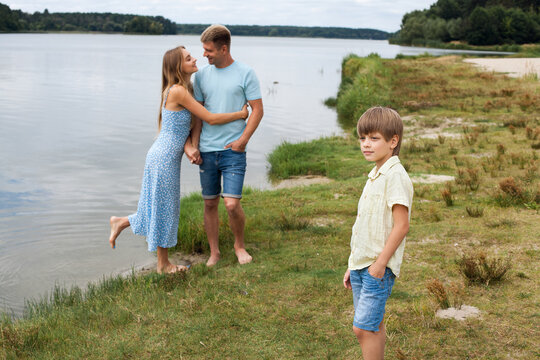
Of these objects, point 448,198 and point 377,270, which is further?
point 448,198

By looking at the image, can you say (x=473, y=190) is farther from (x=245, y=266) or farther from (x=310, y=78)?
(x=310, y=78)

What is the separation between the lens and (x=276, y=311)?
4.46 m

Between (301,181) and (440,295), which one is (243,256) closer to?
(440,295)

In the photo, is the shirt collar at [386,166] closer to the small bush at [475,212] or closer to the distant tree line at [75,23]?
the small bush at [475,212]

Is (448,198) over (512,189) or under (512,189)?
under

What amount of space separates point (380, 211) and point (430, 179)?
21.2 feet

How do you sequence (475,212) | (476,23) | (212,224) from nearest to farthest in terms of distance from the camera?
1. (212,224)
2. (475,212)
3. (476,23)

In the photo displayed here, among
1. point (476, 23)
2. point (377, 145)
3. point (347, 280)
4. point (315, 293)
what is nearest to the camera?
point (377, 145)

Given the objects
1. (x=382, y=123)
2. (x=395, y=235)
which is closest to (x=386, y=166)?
(x=382, y=123)

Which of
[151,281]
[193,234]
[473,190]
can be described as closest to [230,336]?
[151,281]

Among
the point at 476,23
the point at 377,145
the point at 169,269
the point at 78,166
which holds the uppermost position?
the point at 476,23

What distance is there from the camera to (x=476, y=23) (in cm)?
8812

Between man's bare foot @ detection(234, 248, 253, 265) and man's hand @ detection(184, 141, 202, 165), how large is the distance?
1.10 m

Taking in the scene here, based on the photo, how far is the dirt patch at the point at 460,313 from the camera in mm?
4184
